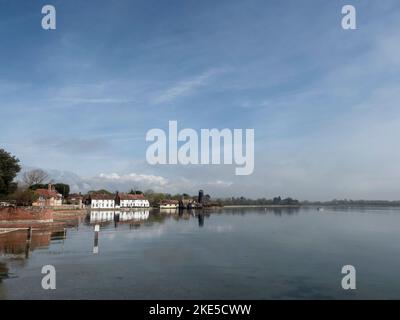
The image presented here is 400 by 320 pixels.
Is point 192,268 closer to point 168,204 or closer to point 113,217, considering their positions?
point 113,217

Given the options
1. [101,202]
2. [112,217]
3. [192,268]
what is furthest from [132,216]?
[192,268]

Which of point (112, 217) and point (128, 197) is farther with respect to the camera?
point (128, 197)

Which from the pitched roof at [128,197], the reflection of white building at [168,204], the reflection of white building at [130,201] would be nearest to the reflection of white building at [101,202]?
the reflection of white building at [130,201]

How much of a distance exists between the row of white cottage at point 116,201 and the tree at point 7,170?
8104 cm

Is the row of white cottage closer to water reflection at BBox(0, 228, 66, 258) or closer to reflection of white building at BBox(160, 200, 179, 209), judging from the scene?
reflection of white building at BBox(160, 200, 179, 209)

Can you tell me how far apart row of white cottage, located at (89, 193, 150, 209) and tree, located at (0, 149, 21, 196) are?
81036mm

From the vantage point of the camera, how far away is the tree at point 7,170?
4488 cm

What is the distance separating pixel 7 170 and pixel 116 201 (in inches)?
3572

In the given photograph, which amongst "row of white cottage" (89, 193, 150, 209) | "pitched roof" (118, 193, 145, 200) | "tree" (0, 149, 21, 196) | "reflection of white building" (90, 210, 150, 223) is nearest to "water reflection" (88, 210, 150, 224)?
"reflection of white building" (90, 210, 150, 223)

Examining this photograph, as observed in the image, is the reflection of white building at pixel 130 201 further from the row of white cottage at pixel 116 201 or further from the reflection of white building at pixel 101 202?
the reflection of white building at pixel 101 202

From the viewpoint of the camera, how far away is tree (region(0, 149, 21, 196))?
44.9 metres

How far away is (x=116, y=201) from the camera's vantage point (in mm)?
135125

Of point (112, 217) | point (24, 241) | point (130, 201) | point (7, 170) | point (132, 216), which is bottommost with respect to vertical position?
point (132, 216)
